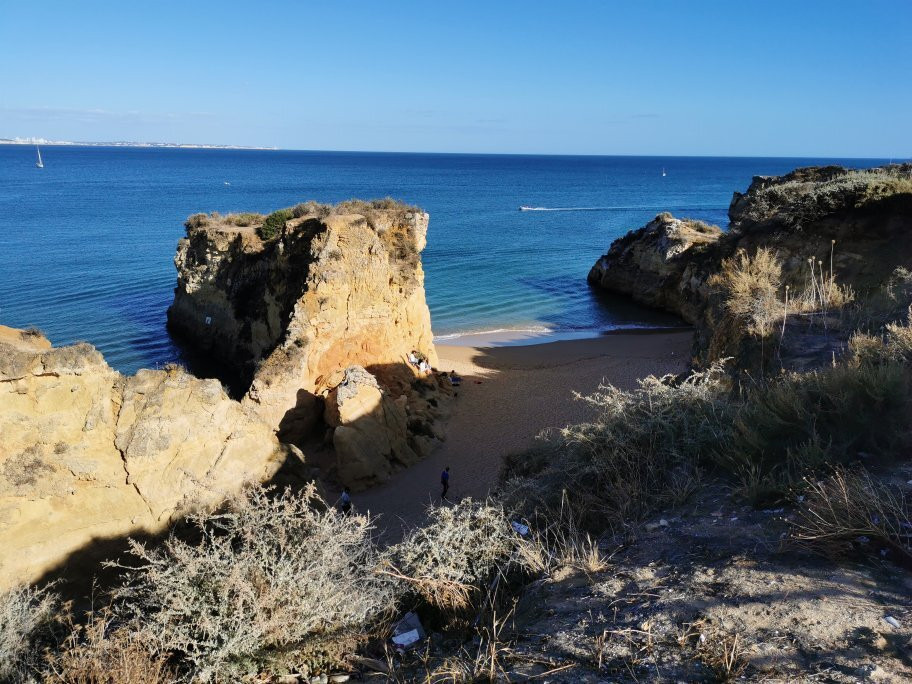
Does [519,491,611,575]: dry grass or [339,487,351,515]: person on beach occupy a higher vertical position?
[519,491,611,575]: dry grass

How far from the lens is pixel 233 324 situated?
910 inches

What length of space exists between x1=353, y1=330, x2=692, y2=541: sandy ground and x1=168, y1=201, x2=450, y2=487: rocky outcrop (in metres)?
0.82

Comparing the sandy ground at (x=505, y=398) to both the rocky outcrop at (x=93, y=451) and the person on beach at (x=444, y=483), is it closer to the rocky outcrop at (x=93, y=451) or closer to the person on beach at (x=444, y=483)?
the person on beach at (x=444, y=483)

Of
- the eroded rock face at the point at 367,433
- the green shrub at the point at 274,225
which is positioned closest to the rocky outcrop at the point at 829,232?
the eroded rock face at the point at 367,433

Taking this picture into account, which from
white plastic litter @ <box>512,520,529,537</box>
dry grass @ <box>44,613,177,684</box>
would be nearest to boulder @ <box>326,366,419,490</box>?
white plastic litter @ <box>512,520,529,537</box>

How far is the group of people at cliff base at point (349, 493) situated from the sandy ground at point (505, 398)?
165mm

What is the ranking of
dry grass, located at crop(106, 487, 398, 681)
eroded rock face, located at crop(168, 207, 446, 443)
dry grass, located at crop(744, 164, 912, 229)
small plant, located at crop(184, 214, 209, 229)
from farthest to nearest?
1. small plant, located at crop(184, 214, 209, 229)
2. dry grass, located at crop(744, 164, 912, 229)
3. eroded rock face, located at crop(168, 207, 446, 443)
4. dry grass, located at crop(106, 487, 398, 681)

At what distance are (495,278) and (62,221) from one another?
4164 cm

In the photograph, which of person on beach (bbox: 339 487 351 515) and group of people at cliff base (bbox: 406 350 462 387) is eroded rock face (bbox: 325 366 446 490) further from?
group of people at cliff base (bbox: 406 350 462 387)

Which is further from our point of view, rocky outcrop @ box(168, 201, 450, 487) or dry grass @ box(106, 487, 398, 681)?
rocky outcrop @ box(168, 201, 450, 487)

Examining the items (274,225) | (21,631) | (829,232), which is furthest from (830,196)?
(21,631)

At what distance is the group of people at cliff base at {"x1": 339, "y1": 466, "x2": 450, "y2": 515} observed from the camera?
38.7 ft

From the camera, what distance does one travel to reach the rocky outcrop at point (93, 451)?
7.12m

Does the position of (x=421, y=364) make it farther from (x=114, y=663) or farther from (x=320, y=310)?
(x=114, y=663)
